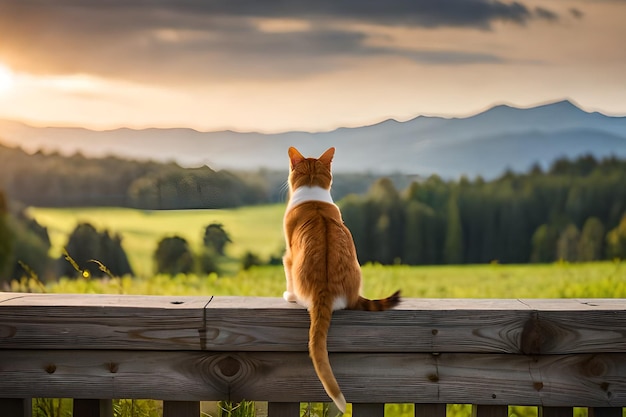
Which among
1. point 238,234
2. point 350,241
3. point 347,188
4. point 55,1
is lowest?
point 350,241

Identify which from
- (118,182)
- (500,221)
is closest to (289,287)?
(118,182)

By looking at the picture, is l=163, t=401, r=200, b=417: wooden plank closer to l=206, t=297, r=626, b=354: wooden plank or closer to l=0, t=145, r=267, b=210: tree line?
l=206, t=297, r=626, b=354: wooden plank

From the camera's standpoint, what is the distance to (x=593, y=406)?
149 cm

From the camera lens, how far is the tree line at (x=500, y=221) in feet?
12.5

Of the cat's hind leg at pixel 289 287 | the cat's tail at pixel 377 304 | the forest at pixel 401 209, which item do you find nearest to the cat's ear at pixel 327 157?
the cat's hind leg at pixel 289 287

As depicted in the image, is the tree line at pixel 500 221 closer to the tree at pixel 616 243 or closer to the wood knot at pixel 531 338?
the tree at pixel 616 243

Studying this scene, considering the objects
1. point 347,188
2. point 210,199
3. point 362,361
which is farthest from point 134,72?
point 362,361

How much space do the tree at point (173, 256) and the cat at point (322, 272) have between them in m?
1.90

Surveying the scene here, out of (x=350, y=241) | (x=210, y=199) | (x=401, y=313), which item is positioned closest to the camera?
(x=401, y=313)

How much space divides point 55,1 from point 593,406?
340cm

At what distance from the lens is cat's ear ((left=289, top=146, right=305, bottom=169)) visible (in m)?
2.14

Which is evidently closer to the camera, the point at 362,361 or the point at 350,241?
the point at 362,361

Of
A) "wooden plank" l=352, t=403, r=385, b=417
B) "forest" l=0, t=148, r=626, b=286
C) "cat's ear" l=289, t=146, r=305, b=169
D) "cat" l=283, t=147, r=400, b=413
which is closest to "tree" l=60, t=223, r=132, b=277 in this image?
"forest" l=0, t=148, r=626, b=286

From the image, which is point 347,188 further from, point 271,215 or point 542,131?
point 542,131
